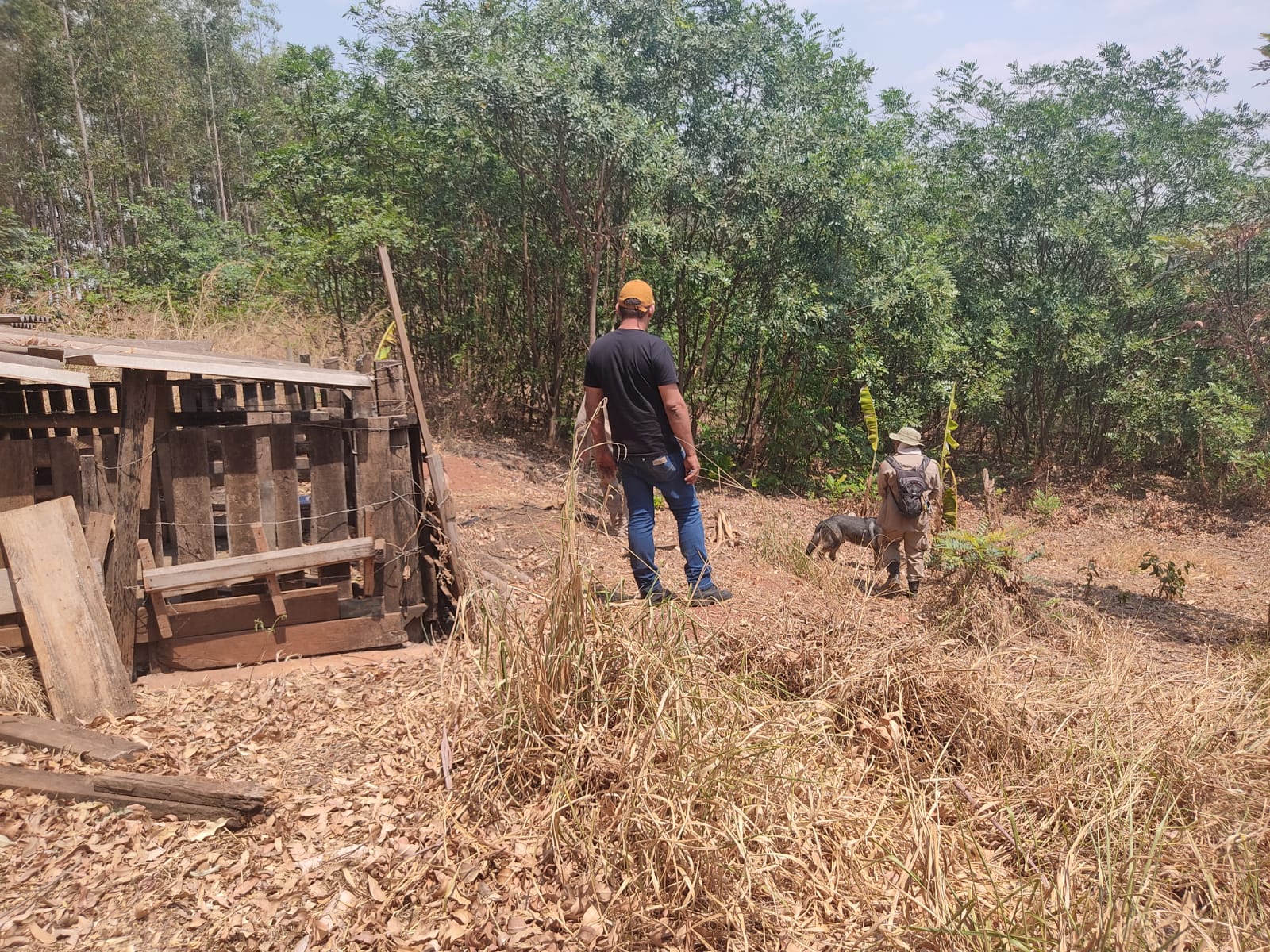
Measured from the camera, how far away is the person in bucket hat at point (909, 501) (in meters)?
6.96

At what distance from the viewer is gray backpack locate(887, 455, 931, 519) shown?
→ 22.7ft

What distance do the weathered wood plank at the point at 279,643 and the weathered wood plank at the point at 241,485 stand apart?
1.62 ft

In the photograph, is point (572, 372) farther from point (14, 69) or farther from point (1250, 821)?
point (14, 69)

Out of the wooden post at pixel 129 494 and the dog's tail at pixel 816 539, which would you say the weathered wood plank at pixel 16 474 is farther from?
the dog's tail at pixel 816 539

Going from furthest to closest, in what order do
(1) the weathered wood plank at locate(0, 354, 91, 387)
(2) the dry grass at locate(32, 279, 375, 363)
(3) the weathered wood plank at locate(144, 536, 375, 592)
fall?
(2) the dry grass at locate(32, 279, 375, 363) < (3) the weathered wood plank at locate(144, 536, 375, 592) < (1) the weathered wood plank at locate(0, 354, 91, 387)

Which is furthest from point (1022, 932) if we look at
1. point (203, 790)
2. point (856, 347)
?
point (856, 347)

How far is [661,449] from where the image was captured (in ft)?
16.1

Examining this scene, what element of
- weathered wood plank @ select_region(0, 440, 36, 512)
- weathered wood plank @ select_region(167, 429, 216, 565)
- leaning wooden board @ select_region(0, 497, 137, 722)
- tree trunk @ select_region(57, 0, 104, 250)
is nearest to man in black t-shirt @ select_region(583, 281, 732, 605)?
weathered wood plank @ select_region(167, 429, 216, 565)

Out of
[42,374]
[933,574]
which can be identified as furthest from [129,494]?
[933,574]

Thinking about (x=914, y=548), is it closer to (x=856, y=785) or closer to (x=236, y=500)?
(x=856, y=785)

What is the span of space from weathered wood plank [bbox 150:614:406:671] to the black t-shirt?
1.75 meters

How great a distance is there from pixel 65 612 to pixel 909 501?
18.7 ft

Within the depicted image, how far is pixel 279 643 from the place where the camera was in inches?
189

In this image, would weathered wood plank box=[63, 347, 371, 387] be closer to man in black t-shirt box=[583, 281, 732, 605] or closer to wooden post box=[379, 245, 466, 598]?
wooden post box=[379, 245, 466, 598]
